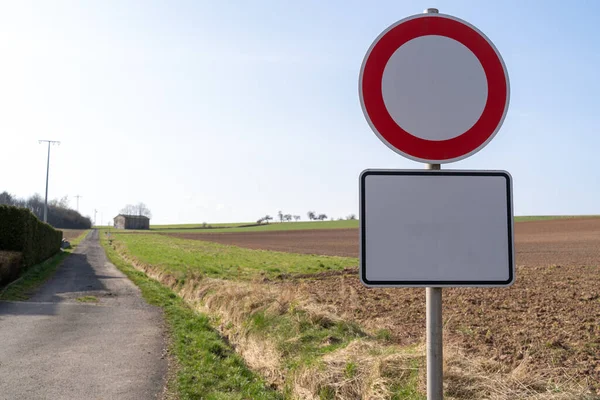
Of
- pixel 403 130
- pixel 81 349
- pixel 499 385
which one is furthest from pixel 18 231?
pixel 403 130

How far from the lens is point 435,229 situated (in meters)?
2.09

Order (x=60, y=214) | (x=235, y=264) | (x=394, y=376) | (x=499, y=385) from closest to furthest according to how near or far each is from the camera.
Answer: (x=499, y=385)
(x=394, y=376)
(x=235, y=264)
(x=60, y=214)

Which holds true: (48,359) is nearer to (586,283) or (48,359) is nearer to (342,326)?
(342,326)

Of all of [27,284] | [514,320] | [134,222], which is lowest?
[27,284]

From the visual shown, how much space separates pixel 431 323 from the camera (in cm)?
214

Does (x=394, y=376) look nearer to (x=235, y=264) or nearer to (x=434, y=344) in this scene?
(x=434, y=344)

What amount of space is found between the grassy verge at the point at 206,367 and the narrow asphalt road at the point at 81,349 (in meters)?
0.26

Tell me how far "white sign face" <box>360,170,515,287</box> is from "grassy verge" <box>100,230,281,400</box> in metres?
4.01

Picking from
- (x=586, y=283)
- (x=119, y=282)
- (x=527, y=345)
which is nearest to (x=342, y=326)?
(x=527, y=345)

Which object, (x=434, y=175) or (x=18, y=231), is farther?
(x=18, y=231)

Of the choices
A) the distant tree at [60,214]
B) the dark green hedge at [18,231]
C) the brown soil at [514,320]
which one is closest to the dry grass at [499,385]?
the brown soil at [514,320]

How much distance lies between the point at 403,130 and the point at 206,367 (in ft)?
17.7

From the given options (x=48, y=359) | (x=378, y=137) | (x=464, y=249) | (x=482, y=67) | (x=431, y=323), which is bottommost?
(x=48, y=359)

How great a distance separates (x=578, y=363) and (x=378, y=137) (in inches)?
207
